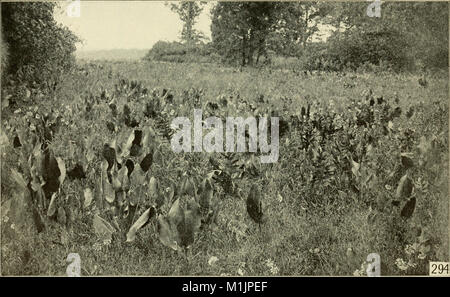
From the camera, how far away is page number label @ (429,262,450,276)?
3654mm

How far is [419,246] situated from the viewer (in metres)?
3.62

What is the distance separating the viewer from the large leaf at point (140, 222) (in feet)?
10.9

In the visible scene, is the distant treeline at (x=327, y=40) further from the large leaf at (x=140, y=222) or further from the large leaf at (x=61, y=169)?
the large leaf at (x=140, y=222)

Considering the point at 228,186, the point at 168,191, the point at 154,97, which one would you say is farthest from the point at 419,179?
the point at 154,97

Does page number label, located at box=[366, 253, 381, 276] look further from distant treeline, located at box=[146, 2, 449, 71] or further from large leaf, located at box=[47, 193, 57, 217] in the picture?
large leaf, located at box=[47, 193, 57, 217]

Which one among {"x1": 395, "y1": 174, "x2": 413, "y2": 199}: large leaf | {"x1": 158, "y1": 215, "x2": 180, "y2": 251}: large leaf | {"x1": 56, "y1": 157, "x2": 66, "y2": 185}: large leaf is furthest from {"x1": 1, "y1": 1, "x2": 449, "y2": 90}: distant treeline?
{"x1": 158, "y1": 215, "x2": 180, "y2": 251}: large leaf

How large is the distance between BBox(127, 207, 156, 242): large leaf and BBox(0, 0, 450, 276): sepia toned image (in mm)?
22

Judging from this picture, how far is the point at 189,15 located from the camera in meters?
3.88

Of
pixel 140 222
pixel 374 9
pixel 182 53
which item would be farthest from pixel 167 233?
pixel 374 9

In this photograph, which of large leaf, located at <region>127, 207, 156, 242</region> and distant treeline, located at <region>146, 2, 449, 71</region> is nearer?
large leaf, located at <region>127, 207, 156, 242</region>

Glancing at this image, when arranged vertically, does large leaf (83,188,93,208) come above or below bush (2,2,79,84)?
below

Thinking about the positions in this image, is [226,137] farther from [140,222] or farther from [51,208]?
[51,208]

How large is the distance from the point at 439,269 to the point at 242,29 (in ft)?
8.02
